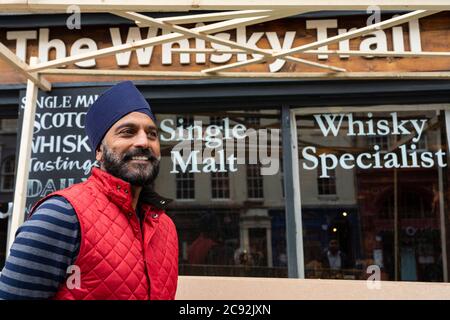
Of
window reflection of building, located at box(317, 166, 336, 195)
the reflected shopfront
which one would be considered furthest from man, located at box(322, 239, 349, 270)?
window reflection of building, located at box(317, 166, 336, 195)

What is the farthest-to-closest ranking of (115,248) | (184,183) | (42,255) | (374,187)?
1. (374,187)
2. (184,183)
3. (115,248)
4. (42,255)

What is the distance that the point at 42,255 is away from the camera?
4.66 ft

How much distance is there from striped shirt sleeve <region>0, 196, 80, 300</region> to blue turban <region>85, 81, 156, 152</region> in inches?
19.6

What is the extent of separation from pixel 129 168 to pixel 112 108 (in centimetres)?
30

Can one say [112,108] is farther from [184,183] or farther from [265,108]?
[184,183]

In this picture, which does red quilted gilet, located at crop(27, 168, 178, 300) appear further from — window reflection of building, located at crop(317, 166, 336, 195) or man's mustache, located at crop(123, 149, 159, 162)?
window reflection of building, located at crop(317, 166, 336, 195)

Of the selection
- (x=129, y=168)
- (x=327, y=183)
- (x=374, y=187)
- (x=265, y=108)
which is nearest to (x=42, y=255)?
(x=129, y=168)

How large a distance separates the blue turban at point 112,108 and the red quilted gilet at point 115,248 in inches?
9.2

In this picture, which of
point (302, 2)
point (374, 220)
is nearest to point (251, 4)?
point (302, 2)

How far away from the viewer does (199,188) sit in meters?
6.67

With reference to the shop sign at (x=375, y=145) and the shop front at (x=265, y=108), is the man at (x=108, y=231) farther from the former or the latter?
the shop sign at (x=375, y=145)

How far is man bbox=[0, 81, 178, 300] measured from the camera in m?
1.43

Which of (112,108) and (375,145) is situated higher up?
(375,145)

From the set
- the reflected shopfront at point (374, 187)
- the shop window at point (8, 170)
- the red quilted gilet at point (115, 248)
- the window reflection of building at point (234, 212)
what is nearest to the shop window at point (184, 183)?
the window reflection of building at point (234, 212)
